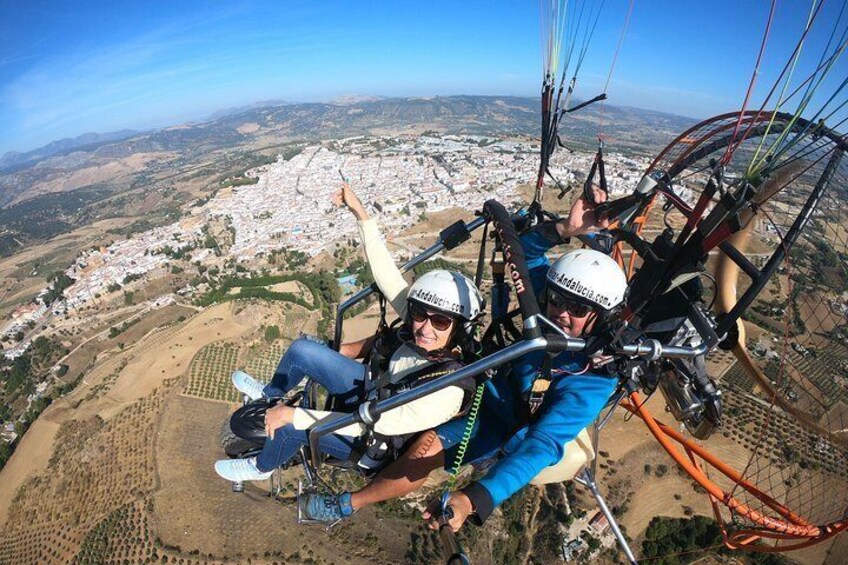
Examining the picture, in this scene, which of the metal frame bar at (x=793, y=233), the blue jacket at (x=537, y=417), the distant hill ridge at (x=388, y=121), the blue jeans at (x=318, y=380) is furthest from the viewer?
the distant hill ridge at (x=388, y=121)

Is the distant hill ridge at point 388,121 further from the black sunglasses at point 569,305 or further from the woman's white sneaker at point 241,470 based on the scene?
the woman's white sneaker at point 241,470

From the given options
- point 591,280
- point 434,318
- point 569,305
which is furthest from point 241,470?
point 591,280

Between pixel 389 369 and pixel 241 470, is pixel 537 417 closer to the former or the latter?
pixel 389 369

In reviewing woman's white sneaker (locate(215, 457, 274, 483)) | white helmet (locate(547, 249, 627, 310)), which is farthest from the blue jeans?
white helmet (locate(547, 249, 627, 310))

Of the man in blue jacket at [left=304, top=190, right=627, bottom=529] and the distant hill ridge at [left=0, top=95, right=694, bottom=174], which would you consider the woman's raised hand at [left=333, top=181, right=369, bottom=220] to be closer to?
the man in blue jacket at [left=304, top=190, right=627, bottom=529]

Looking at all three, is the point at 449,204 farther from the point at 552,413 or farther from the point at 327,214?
the point at 552,413

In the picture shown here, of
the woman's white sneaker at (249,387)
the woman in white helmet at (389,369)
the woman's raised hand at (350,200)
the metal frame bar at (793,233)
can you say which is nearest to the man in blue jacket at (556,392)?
the woman in white helmet at (389,369)

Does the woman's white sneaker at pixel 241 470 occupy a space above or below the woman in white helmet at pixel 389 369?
below
